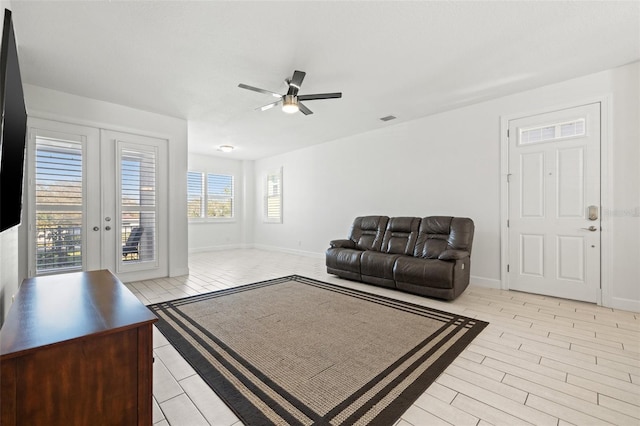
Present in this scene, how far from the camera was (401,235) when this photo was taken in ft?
14.9

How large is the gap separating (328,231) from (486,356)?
4.53 m

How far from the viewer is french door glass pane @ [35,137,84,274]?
11.8ft

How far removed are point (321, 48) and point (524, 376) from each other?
3.16 metres

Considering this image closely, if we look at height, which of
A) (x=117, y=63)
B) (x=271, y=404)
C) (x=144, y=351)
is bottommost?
(x=271, y=404)

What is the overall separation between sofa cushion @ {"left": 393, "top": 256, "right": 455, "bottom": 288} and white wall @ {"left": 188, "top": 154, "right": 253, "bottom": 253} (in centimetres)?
579

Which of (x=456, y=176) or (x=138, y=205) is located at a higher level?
(x=456, y=176)

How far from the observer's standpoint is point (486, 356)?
7.06 feet

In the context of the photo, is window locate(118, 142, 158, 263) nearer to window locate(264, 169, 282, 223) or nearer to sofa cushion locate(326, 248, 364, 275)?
sofa cushion locate(326, 248, 364, 275)

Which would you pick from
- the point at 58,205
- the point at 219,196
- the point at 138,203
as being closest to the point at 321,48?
the point at 138,203

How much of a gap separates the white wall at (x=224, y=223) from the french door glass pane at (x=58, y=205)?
364 centimetres

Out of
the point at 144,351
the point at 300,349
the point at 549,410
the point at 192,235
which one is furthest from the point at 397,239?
the point at 192,235

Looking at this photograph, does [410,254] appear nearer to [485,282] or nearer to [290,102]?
[485,282]

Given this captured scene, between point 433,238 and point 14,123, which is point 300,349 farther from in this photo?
point 433,238

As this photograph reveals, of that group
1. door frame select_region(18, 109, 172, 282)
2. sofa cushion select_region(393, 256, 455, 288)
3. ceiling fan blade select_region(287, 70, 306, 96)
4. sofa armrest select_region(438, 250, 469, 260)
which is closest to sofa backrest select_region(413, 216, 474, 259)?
sofa armrest select_region(438, 250, 469, 260)
